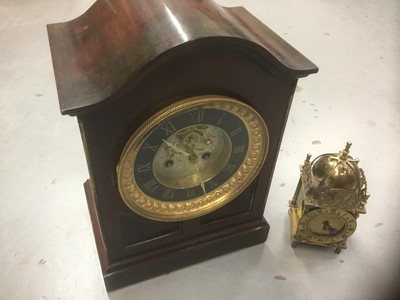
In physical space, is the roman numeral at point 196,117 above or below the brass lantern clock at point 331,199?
above

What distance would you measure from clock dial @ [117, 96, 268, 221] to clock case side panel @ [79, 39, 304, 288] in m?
0.02

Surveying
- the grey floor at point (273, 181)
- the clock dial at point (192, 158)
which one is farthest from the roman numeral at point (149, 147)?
the grey floor at point (273, 181)

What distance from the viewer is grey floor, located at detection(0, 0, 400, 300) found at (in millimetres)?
1128

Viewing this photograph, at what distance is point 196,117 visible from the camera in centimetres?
84

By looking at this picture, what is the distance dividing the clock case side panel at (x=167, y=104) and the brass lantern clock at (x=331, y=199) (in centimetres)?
13

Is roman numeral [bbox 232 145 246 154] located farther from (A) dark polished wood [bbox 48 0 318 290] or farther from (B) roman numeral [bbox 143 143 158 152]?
(B) roman numeral [bbox 143 143 158 152]

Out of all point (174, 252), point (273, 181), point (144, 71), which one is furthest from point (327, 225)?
point (144, 71)

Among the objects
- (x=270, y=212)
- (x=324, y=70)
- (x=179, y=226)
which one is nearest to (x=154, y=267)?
(x=179, y=226)

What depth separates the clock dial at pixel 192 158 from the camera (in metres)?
0.81

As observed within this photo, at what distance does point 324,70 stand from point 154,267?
1.32 metres

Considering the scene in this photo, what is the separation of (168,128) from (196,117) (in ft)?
0.21

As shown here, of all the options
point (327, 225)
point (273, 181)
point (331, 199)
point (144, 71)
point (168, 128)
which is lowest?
point (273, 181)

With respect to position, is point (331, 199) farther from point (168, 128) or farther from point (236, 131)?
point (168, 128)

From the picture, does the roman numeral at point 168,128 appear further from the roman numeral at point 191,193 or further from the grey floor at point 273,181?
the grey floor at point 273,181
